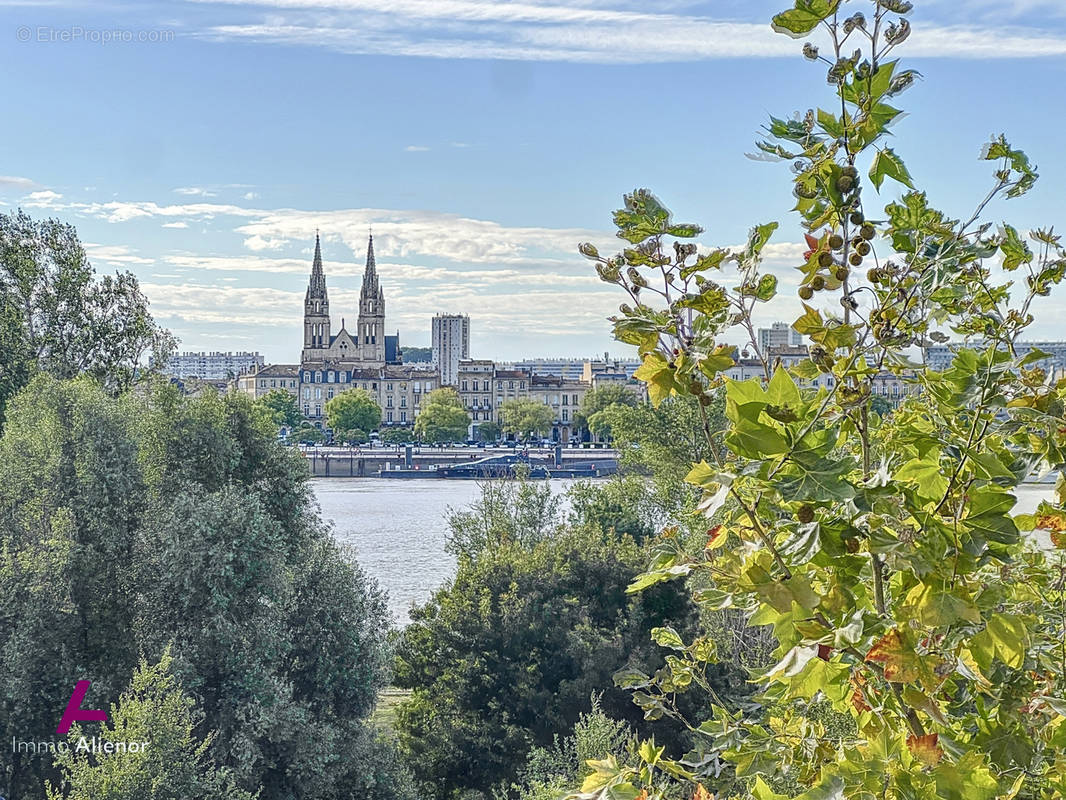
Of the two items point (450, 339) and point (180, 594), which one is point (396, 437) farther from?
point (180, 594)

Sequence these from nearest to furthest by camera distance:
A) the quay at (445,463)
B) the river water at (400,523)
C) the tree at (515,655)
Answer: the tree at (515,655) → the river water at (400,523) → the quay at (445,463)

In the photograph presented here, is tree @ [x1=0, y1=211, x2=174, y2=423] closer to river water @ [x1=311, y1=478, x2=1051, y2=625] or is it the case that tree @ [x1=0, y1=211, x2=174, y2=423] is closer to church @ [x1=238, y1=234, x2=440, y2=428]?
river water @ [x1=311, y1=478, x2=1051, y2=625]

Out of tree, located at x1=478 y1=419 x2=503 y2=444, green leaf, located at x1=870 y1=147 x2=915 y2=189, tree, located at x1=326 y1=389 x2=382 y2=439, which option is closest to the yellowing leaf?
green leaf, located at x1=870 y1=147 x2=915 y2=189

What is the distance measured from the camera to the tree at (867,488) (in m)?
1.31

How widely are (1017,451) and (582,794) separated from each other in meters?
0.84

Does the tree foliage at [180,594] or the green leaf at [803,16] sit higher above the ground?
the green leaf at [803,16]

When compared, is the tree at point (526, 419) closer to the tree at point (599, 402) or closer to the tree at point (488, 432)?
the tree at point (488, 432)

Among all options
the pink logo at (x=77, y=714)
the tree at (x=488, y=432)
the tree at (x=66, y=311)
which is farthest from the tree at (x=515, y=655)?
the tree at (x=488, y=432)

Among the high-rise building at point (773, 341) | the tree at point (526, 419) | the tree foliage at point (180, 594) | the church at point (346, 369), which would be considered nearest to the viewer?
the high-rise building at point (773, 341)

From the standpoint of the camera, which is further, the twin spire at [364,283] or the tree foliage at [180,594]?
the twin spire at [364,283]

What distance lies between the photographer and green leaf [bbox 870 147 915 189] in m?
1.51

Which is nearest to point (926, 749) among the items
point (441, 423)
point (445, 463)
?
point (445, 463)

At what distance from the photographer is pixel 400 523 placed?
117ft

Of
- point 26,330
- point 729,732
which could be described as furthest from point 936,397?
point 26,330
